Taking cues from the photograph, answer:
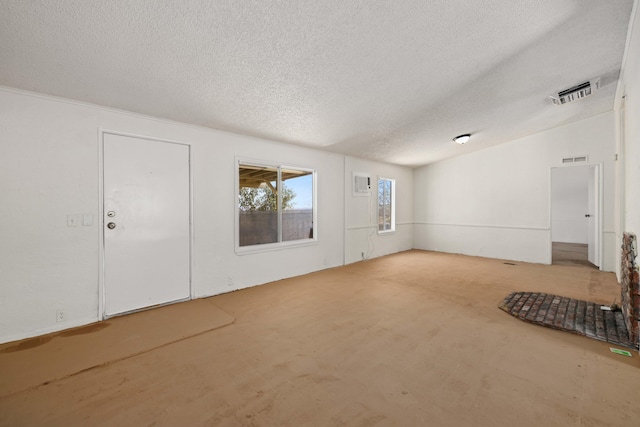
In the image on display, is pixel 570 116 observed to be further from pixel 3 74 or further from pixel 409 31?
pixel 3 74

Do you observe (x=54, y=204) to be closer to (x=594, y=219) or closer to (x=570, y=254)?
(x=594, y=219)

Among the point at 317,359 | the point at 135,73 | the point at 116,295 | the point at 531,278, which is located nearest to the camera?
the point at 317,359

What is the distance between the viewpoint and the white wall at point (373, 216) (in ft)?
19.0

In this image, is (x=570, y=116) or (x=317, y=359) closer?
(x=317, y=359)

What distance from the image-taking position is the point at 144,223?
3.16 m

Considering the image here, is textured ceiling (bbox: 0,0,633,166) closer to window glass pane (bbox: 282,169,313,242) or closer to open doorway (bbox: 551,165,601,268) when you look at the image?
window glass pane (bbox: 282,169,313,242)

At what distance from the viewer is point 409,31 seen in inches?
86.4

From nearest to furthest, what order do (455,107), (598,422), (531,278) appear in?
(598,422) → (455,107) → (531,278)

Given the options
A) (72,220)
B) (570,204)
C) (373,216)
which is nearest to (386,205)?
(373,216)

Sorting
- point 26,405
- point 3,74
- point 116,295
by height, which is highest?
point 3,74

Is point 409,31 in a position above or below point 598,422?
above

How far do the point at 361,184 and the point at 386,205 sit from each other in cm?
145

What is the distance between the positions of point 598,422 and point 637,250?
1.89m

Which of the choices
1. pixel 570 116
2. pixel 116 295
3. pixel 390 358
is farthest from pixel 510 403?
pixel 570 116
